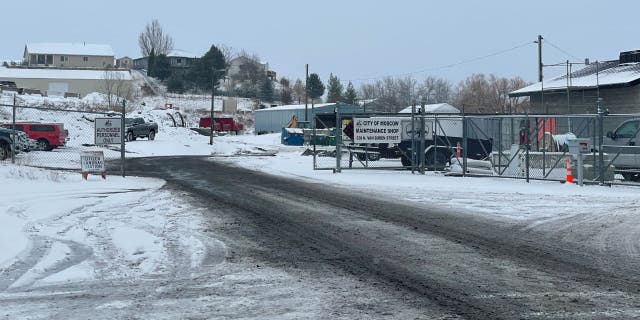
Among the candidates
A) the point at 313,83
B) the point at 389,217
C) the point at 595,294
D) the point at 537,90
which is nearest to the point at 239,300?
the point at 595,294

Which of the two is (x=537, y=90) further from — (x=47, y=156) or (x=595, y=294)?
(x=595, y=294)

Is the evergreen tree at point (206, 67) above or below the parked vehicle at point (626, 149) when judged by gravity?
above

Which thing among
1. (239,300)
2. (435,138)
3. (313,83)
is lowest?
(239,300)

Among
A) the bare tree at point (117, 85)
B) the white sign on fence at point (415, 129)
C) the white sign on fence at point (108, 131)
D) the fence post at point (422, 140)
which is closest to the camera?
the white sign on fence at point (108, 131)

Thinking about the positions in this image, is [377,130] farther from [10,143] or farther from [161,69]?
[161,69]

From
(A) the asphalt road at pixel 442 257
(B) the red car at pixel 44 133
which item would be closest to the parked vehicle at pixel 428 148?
(A) the asphalt road at pixel 442 257

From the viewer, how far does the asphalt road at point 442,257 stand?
6523 millimetres

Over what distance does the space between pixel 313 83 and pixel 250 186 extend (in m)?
95.0

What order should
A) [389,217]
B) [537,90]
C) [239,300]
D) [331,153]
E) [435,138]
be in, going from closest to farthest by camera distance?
[239,300]
[389,217]
[435,138]
[331,153]
[537,90]

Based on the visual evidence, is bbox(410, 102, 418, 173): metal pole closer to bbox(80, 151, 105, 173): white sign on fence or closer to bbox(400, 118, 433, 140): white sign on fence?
bbox(400, 118, 433, 140): white sign on fence

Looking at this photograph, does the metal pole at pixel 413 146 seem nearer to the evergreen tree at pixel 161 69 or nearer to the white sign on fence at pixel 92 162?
the white sign on fence at pixel 92 162

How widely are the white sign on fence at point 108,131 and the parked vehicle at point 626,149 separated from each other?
14.1 m

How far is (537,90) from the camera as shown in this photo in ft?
133

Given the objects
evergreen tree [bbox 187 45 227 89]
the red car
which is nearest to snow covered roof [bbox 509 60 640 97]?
the red car
